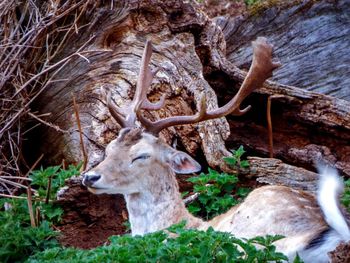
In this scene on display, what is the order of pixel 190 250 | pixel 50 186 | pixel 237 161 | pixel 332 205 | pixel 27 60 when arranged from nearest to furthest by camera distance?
pixel 190 250 < pixel 332 205 < pixel 50 186 < pixel 237 161 < pixel 27 60

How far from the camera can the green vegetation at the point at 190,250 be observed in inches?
222

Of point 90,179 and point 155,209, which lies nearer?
point 90,179

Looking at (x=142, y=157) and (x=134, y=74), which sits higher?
(x=134, y=74)

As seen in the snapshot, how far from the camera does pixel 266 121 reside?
30.6 ft

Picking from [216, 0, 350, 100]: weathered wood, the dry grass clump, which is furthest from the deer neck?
[216, 0, 350, 100]: weathered wood

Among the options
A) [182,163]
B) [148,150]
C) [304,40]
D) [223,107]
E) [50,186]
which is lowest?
[50,186]

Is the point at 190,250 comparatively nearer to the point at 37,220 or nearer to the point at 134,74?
the point at 37,220

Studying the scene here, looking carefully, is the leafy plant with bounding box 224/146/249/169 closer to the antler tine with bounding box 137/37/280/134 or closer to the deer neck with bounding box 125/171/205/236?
the antler tine with bounding box 137/37/280/134

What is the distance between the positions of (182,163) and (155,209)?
38 cm

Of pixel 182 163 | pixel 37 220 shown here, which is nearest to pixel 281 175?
pixel 182 163

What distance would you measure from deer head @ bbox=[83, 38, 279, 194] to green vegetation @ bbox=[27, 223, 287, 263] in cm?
130

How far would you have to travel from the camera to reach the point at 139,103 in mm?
7383

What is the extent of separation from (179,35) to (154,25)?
0.23m

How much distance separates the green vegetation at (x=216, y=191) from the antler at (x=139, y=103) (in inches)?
25.8
